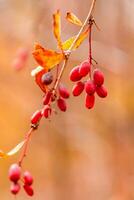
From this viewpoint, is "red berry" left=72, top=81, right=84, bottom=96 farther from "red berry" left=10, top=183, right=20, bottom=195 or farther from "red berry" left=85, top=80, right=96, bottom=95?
"red berry" left=10, top=183, right=20, bottom=195

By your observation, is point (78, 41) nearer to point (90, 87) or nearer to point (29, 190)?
point (90, 87)

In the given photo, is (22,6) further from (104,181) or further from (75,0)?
(104,181)

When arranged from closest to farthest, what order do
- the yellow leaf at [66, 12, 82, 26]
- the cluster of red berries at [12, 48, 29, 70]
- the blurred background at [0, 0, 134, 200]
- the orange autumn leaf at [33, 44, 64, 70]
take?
the orange autumn leaf at [33, 44, 64, 70] < the yellow leaf at [66, 12, 82, 26] < the cluster of red berries at [12, 48, 29, 70] < the blurred background at [0, 0, 134, 200]

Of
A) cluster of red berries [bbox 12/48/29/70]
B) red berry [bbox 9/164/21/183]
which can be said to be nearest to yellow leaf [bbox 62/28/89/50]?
red berry [bbox 9/164/21/183]

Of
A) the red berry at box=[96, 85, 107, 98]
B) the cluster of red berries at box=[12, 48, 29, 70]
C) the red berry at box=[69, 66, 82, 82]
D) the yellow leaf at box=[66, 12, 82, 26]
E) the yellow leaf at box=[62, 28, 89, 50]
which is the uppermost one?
the cluster of red berries at box=[12, 48, 29, 70]

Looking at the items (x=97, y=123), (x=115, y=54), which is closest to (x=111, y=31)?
(x=97, y=123)

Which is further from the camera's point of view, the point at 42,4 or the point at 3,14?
the point at 3,14
